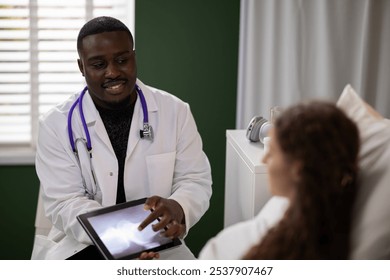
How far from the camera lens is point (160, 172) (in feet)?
5.37

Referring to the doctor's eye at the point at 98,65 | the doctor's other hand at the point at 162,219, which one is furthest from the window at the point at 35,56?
the doctor's other hand at the point at 162,219

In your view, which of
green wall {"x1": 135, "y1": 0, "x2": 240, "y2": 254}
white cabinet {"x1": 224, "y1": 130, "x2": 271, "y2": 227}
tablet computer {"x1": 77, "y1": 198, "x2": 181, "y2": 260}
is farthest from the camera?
green wall {"x1": 135, "y1": 0, "x2": 240, "y2": 254}

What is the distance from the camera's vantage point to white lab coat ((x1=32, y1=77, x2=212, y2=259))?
1.57 metres

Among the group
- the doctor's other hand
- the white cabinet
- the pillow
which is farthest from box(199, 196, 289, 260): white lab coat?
the white cabinet

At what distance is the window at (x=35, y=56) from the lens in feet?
7.79

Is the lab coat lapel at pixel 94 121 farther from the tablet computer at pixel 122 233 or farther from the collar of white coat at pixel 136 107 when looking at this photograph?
the tablet computer at pixel 122 233

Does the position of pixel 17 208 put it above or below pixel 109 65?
below

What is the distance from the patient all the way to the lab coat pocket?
69cm

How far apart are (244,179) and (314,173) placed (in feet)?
2.41

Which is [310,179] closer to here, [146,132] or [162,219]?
[162,219]

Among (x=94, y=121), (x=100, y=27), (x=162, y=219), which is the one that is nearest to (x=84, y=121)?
(x=94, y=121)

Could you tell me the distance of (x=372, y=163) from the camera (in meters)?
1.03

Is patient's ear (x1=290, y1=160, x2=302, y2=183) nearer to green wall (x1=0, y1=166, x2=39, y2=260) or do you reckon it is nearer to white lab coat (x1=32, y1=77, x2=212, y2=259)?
white lab coat (x1=32, y1=77, x2=212, y2=259)
